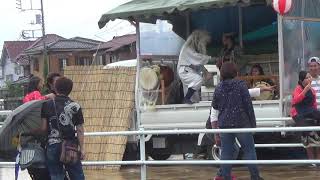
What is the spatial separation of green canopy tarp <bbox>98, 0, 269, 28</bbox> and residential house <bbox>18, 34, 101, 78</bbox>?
40360 mm

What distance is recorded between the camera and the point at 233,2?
32.4 feet

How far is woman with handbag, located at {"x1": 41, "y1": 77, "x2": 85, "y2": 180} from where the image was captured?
682 centimetres

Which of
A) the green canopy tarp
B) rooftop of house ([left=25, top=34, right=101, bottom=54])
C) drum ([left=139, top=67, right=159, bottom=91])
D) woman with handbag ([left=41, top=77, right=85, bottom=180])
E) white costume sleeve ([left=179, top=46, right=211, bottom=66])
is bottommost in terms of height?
woman with handbag ([left=41, top=77, right=85, bottom=180])

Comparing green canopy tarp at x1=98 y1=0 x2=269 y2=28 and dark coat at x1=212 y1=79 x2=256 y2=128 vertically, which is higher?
green canopy tarp at x1=98 y1=0 x2=269 y2=28

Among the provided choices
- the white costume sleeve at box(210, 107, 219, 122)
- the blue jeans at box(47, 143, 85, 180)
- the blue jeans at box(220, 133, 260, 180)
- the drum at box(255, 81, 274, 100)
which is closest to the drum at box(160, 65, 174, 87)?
the drum at box(255, 81, 274, 100)

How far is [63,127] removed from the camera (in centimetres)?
684

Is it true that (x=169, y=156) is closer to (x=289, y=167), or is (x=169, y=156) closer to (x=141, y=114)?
(x=141, y=114)

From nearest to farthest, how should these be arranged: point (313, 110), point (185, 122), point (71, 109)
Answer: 1. point (71, 109)
2. point (313, 110)
3. point (185, 122)

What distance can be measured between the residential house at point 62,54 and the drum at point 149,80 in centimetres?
4045

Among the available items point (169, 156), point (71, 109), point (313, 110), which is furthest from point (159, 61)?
point (71, 109)

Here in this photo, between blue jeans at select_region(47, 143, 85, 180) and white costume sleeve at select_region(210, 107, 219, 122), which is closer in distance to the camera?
blue jeans at select_region(47, 143, 85, 180)

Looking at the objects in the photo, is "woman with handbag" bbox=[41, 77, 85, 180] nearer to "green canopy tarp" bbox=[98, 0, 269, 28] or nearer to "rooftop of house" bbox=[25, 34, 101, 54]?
"green canopy tarp" bbox=[98, 0, 269, 28]

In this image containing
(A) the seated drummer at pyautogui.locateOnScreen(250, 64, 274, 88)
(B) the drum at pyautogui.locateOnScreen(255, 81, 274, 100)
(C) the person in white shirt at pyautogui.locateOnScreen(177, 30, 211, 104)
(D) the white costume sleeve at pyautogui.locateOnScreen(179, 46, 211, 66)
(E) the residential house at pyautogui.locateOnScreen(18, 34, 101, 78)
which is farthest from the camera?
(E) the residential house at pyautogui.locateOnScreen(18, 34, 101, 78)

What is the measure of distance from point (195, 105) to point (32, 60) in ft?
157
